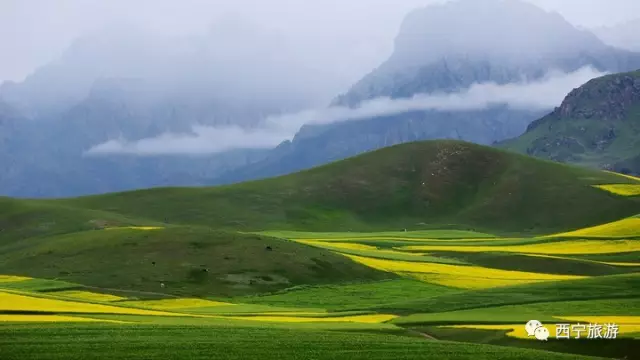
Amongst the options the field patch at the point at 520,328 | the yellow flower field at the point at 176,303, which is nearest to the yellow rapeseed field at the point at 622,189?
the yellow flower field at the point at 176,303

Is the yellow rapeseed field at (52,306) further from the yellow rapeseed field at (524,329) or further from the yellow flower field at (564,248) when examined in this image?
the yellow flower field at (564,248)

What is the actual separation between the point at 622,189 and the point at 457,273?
121002 mm

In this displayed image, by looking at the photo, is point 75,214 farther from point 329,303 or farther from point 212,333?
point 212,333

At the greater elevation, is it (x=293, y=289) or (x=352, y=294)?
(x=293, y=289)

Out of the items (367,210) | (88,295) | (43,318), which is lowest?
(88,295)

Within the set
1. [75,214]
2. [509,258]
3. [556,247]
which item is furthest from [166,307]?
[75,214]

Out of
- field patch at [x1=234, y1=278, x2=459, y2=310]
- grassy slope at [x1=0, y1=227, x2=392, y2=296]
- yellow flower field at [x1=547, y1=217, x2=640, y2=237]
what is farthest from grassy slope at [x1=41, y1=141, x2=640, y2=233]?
field patch at [x1=234, y1=278, x2=459, y2=310]

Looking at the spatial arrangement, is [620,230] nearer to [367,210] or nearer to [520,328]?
[520,328]

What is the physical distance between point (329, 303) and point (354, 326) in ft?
69.7

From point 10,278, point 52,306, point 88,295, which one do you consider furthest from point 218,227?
point 52,306

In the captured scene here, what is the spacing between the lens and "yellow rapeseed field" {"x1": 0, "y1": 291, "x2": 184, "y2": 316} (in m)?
A: 48.9

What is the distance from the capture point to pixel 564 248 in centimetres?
10988

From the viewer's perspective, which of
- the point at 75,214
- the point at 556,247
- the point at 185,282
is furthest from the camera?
the point at 75,214

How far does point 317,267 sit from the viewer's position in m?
86.1
